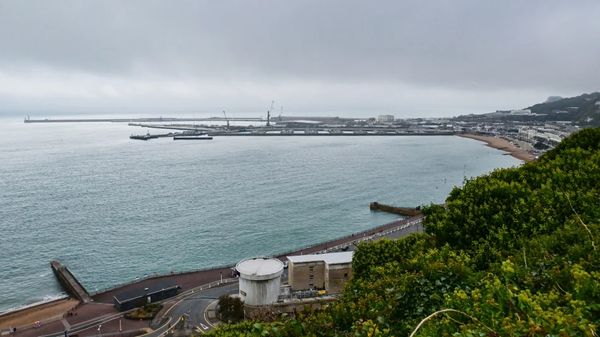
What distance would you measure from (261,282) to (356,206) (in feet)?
70.9

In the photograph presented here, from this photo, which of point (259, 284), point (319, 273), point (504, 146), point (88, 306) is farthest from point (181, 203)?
point (504, 146)

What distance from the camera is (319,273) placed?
68.9ft

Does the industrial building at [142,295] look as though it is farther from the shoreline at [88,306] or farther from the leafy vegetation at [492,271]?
the leafy vegetation at [492,271]

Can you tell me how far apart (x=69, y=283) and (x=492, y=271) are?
909 inches

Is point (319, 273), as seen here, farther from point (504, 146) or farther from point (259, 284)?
point (504, 146)

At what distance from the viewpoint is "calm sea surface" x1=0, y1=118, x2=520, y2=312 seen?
27031 mm

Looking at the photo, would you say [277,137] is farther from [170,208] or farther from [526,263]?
[526,263]

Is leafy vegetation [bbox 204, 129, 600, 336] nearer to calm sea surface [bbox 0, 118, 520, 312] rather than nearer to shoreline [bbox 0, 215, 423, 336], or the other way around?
shoreline [bbox 0, 215, 423, 336]

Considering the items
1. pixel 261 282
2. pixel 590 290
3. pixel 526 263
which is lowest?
pixel 261 282

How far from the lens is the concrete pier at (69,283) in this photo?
73.3 feet

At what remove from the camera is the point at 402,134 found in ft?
368

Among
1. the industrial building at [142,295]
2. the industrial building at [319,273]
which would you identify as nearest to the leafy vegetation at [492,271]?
the industrial building at [319,273]

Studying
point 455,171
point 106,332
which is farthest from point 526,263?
point 455,171

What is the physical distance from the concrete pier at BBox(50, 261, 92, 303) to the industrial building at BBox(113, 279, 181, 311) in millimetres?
1843
